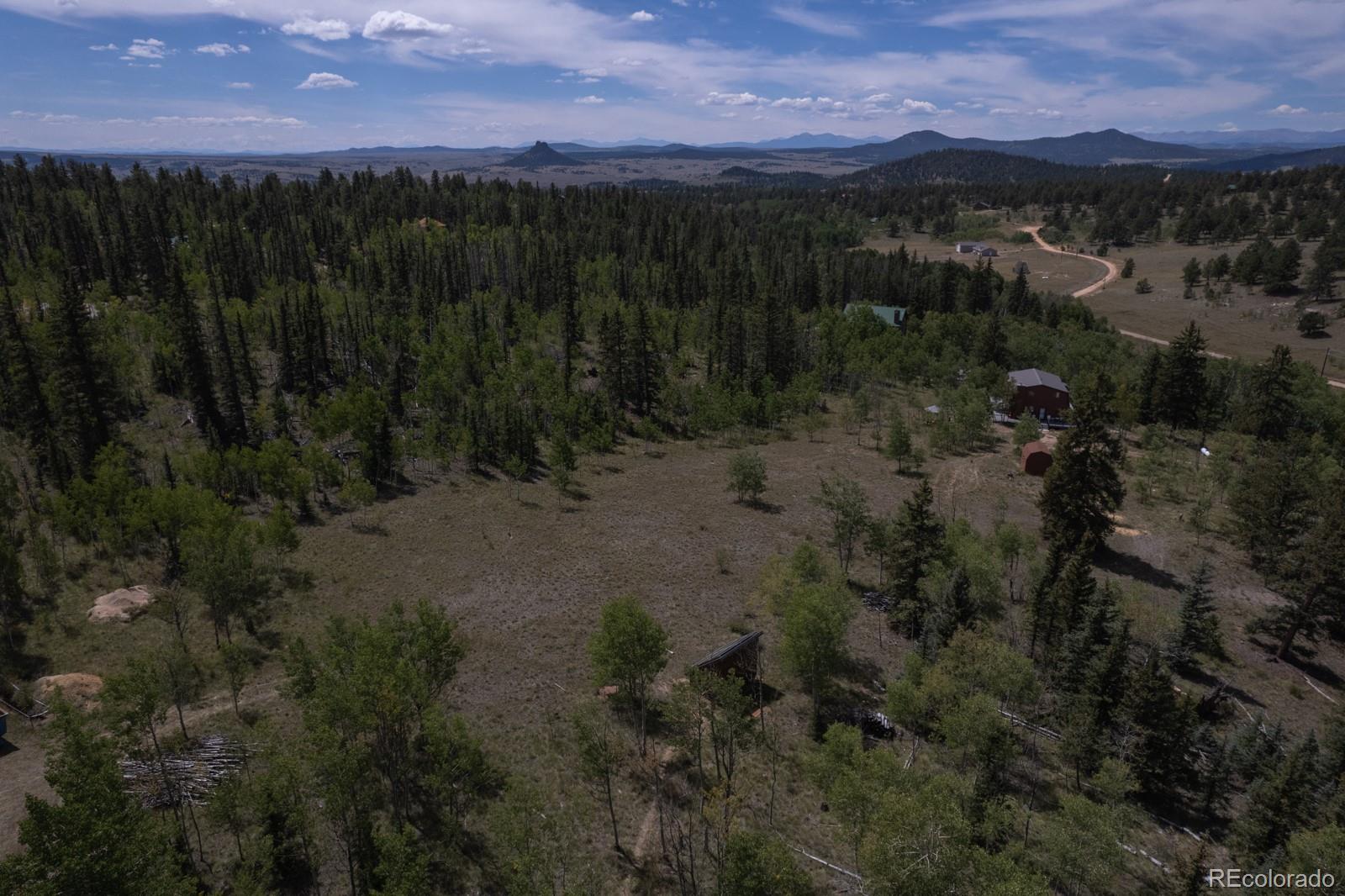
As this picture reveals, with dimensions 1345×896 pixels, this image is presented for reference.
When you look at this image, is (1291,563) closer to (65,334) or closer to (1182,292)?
(65,334)

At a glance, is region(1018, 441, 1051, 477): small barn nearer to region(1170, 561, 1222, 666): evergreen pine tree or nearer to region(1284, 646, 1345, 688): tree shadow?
region(1284, 646, 1345, 688): tree shadow

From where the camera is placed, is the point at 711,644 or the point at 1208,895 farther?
the point at 711,644

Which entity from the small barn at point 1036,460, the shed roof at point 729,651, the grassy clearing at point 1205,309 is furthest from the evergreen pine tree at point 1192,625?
the grassy clearing at point 1205,309

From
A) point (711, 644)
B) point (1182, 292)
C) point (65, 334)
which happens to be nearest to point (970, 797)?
point (711, 644)

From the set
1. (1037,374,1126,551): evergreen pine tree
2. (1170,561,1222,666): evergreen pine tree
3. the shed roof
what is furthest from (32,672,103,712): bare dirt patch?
(1170,561,1222,666): evergreen pine tree

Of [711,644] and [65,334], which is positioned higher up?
[65,334]

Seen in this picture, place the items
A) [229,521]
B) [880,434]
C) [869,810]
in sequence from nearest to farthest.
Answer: [869,810]
[229,521]
[880,434]

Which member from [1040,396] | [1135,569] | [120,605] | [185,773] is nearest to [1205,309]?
[1040,396]
